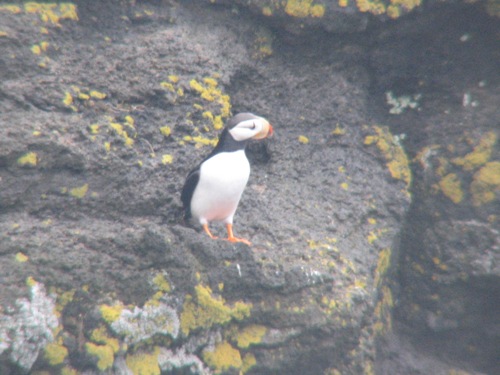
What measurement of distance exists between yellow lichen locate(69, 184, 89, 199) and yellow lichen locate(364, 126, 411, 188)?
2.40m

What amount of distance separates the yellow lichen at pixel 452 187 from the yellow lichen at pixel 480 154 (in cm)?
13

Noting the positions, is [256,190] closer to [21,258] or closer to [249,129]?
[249,129]

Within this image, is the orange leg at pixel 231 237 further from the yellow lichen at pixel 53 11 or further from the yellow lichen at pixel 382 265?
the yellow lichen at pixel 53 11

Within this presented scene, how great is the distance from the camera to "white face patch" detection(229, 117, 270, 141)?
143 inches

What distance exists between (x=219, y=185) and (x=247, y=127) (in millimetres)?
451

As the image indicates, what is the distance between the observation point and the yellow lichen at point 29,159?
3.25 meters

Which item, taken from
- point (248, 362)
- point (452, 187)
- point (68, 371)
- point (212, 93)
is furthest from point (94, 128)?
point (452, 187)

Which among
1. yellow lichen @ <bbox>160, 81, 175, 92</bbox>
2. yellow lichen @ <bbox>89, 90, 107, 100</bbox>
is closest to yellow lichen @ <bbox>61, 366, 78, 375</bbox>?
yellow lichen @ <bbox>89, 90, 107, 100</bbox>

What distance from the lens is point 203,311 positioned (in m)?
3.22

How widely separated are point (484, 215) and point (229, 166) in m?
2.19

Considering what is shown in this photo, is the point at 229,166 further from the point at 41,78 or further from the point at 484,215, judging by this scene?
the point at 484,215

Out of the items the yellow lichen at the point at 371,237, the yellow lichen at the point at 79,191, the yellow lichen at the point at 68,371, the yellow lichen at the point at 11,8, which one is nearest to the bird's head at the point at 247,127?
the yellow lichen at the point at 79,191

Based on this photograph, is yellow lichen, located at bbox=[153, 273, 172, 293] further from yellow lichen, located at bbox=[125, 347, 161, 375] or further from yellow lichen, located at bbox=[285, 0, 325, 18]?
yellow lichen, located at bbox=[285, 0, 325, 18]

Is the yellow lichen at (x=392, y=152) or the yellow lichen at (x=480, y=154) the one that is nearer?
the yellow lichen at (x=480, y=154)
